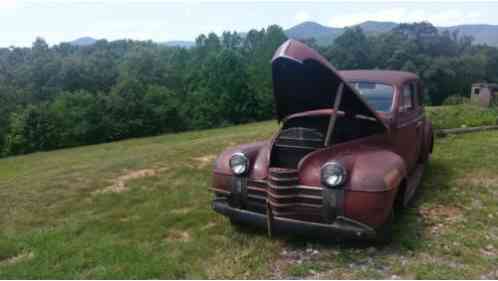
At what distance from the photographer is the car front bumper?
3270mm

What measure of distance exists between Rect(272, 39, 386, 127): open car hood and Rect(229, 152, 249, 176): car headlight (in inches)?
35.0

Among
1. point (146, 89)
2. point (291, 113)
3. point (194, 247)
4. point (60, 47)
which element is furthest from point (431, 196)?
point (60, 47)

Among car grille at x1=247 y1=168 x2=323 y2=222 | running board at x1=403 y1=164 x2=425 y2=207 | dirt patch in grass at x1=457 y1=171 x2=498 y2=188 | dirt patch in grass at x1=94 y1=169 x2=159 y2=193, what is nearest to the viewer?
car grille at x1=247 y1=168 x2=323 y2=222

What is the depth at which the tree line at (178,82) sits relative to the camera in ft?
96.4

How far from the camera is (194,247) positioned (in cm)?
373

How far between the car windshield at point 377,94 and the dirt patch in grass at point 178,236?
9.31 ft

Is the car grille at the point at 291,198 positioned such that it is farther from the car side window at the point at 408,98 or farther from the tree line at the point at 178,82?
the tree line at the point at 178,82

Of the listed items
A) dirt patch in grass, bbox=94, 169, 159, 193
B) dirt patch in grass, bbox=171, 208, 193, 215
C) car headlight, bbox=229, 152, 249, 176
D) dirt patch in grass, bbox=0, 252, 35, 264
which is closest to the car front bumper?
car headlight, bbox=229, 152, 249, 176

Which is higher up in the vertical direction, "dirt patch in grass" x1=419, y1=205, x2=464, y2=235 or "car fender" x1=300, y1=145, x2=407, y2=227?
"car fender" x1=300, y1=145, x2=407, y2=227

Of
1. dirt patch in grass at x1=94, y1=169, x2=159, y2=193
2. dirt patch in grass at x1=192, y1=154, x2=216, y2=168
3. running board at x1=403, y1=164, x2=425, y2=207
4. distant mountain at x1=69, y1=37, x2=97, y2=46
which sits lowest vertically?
dirt patch in grass at x1=192, y1=154, x2=216, y2=168

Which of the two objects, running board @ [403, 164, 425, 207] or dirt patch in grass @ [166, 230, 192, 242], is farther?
running board @ [403, 164, 425, 207]

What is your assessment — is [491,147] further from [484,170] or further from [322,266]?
[322,266]

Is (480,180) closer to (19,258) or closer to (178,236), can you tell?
(178,236)

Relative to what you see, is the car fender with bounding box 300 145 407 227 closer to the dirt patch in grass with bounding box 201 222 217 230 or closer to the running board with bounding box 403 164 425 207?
the running board with bounding box 403 164 425 207
